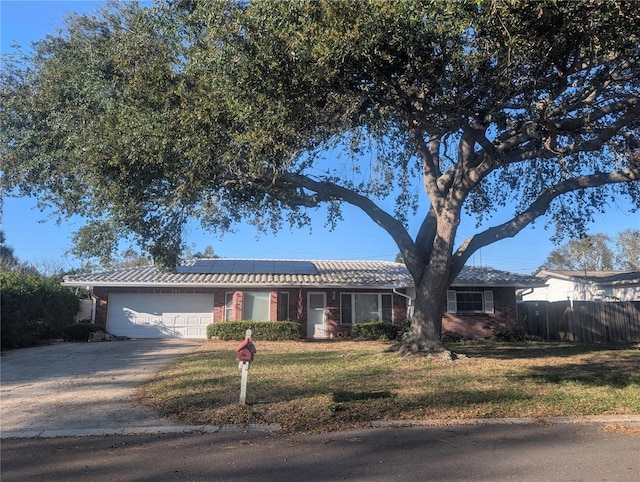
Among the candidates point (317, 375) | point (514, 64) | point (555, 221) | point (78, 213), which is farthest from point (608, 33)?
point (78, 213)

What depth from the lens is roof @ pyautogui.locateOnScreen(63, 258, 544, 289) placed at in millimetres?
22875

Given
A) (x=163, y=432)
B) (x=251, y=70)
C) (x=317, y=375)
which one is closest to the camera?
(x=163, y=432)

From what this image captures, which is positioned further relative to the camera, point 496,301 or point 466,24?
point 496,301

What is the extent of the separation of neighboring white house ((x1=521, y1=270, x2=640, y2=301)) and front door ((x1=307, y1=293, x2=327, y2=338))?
10113 mm

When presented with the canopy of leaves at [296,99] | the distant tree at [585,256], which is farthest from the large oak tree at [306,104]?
the distant tree at [585,256]

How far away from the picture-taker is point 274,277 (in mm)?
24062

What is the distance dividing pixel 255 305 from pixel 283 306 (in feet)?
4.16

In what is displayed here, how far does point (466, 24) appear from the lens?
6.97 meters

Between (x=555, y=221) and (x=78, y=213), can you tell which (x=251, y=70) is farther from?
(x=555, y=221)

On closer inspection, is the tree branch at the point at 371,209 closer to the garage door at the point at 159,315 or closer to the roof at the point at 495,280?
the roof at the point at 495,280

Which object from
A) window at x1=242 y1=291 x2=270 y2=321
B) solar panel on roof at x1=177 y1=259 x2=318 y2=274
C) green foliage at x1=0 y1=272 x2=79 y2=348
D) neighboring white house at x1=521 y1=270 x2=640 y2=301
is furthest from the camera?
neighboring white house at x1=521 y1=270 x2=640 y2=301

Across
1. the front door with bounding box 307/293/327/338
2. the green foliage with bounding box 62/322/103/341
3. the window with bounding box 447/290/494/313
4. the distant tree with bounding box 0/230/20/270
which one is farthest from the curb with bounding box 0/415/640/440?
the distant tree with bounding box 0/230/20/270

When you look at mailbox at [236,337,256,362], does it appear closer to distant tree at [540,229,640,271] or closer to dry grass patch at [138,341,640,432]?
dry grass patch at [138,341,640,432]

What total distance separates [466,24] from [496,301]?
18.7 metres
